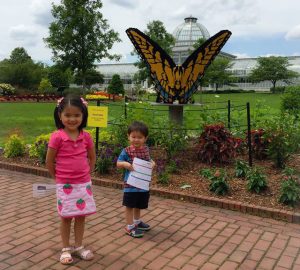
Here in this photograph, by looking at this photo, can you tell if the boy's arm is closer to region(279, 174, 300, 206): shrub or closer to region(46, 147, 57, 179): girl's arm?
region(46, 147, 57, 179): girl's arm

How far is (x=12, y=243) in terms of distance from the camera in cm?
397

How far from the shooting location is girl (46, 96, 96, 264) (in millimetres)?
3475

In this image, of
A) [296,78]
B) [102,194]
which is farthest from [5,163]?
[296,78]

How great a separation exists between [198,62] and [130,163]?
4.21 metres

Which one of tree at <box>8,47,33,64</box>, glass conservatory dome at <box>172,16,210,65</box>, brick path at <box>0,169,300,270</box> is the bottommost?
brick path at <box>0,169,300,270</box>

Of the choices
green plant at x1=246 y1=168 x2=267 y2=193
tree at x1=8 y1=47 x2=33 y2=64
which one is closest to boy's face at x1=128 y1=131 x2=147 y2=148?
green plant at x1=246 y1=168 x2=267 y2=193

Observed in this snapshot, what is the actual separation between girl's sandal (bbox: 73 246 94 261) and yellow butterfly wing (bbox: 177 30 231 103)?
4618 millimetres

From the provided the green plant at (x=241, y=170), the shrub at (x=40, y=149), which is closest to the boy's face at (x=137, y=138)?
the green plant at (x=241, y=170)

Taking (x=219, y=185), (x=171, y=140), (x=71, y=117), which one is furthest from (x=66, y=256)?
(x=171, y=140)

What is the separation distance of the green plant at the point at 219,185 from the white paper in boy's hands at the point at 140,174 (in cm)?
155

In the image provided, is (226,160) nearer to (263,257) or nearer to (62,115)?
(263,257)

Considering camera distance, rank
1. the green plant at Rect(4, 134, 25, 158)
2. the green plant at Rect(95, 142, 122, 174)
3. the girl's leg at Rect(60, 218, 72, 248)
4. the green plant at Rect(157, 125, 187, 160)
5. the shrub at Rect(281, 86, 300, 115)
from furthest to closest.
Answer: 1. the shrub at Rect(281, 86, 300, 115)
2. the green plant at Rect(4, 134, 25, 158)
3. the green plant at Rect(157, 125, 187, 160)
4. the green plant at Rect(95, 142, 122, 174)
5. the girl's leg at Rect(60, 218, 72, 248)

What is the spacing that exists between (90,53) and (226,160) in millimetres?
23090

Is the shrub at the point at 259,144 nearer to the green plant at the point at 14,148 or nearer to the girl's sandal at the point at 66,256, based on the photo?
the green plant at the point at 14,148
